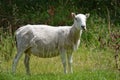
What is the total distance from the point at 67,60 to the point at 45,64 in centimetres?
64

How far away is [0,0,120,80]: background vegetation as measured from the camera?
10.4m

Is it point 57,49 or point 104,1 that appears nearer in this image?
point 57,49

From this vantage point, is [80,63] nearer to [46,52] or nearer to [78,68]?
[78,68]

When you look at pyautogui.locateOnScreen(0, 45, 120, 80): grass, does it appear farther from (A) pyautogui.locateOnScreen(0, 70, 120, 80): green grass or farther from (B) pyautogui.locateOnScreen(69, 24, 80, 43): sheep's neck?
(B) pyautogui.locateOnScreen(69, 24, 80, 43): sheep's neck

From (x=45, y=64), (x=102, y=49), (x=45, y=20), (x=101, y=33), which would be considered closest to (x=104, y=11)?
(x=45, y=20)

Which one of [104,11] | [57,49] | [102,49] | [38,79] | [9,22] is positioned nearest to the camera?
[38,79]

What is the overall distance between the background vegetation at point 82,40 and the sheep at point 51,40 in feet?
1.38

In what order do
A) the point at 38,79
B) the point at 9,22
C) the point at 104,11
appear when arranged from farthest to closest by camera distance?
1. the point at 104,11
2. the point at 9,22
3. the point at 38,79

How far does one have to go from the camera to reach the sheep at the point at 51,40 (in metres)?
11.2

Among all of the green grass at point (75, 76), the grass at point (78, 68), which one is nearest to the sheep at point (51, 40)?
the grass at point (78, 68)

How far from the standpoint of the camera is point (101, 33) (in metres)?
15.4

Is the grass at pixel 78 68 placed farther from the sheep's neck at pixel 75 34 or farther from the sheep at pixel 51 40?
the sheep's neck at pixel 75 34

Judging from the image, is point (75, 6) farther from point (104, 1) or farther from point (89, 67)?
point (89, 67)

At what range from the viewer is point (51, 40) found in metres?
11.3
